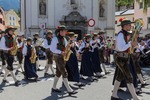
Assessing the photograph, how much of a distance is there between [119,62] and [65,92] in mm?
2267

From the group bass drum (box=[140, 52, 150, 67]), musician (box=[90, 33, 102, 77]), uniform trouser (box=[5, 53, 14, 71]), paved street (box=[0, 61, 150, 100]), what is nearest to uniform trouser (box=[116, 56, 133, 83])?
paved street (box=[0, 61, 150, 100])

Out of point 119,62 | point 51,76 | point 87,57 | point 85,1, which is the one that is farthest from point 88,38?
point 85,1

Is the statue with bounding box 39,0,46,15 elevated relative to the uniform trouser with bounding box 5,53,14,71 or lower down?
elevated

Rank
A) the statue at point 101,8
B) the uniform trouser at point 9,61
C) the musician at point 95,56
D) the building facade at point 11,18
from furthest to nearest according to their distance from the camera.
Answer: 1. the building facade at point 11,18
2. the statue at point 101,8
3. the musician at point 95,56
4. the uniform trouser at point 9,61

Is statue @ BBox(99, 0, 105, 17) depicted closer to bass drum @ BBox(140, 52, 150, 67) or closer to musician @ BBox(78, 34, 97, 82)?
bass drum @ BBox(140, 52, 150, 67)

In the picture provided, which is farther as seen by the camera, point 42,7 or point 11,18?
point 11,18

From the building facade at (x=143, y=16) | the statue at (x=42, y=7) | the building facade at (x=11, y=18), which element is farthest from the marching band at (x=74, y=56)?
the building facade at (x=11, y=18)

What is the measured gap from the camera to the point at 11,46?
9.60 m

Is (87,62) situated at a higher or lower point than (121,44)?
lower

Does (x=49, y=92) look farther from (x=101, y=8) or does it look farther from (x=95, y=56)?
(x=101, y=8)

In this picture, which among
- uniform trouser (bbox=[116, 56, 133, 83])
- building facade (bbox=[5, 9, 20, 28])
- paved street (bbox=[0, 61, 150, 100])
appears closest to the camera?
uniform trouser (bbox=[116, 56, 133, 83])

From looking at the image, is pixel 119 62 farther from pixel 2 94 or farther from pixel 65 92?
pixel 2 94

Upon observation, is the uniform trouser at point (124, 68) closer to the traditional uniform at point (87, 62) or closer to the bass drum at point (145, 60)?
the traditional uniform at point (87, 62)

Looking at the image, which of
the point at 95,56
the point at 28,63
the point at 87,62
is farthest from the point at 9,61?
the point at 95,56
